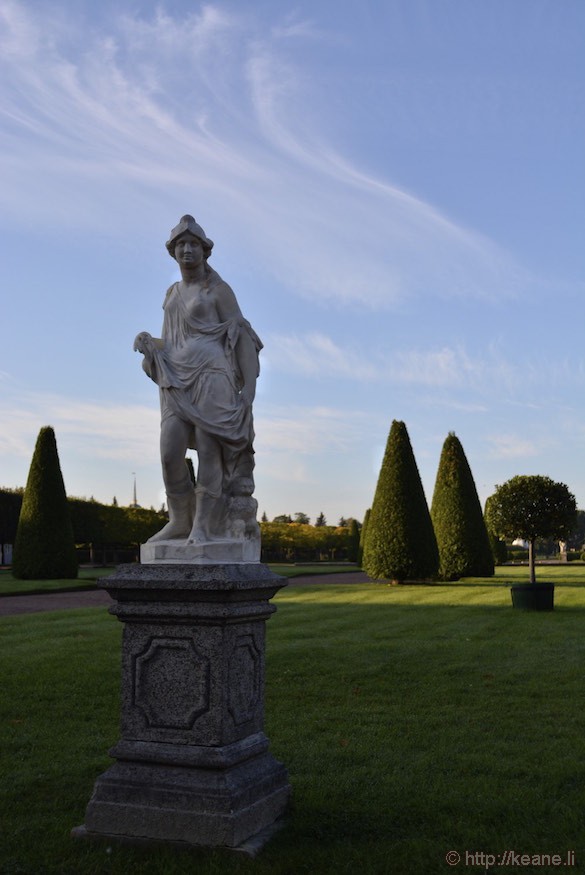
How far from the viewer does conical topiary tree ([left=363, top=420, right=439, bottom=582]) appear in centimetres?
2489

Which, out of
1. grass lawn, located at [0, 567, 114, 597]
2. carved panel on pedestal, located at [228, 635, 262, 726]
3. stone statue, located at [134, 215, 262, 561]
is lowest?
grass lawn, located at [0, 567, 114, 597]

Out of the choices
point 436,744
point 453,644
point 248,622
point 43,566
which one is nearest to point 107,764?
point 248,622

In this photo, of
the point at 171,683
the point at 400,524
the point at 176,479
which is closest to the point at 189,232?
the point at 176,479

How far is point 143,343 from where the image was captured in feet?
16.8

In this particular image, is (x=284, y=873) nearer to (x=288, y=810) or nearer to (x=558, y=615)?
(x=288, y=810)

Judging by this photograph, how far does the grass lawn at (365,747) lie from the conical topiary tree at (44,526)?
1473 centimetres

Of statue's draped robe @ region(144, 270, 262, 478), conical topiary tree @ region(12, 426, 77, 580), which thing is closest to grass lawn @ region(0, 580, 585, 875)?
statue's draped robe @ region(144, 270, 262, 478)

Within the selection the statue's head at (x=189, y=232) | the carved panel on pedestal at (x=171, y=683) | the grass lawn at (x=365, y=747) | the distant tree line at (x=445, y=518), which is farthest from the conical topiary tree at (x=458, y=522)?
the carved panel on pedestal at (x=171, y=683)

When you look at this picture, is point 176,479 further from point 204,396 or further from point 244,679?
point 244,679

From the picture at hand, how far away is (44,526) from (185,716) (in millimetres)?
24465

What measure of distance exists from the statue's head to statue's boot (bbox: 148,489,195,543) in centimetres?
160

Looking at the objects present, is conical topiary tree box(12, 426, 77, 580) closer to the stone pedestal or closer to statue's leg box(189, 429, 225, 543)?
statue's leg box(189, 429, 225, 543)

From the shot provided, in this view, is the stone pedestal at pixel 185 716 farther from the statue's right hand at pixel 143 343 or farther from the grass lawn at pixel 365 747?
the statue's right hand at pixel 143 343

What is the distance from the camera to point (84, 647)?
442 inches
